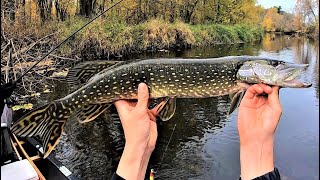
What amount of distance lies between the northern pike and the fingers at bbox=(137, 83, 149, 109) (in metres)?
0.10

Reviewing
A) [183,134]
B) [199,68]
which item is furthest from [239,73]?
[183,134]

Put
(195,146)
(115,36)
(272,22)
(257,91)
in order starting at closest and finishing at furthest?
(257,91)
(195,146)
(115,36)
(272,22)

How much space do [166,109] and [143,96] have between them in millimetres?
292

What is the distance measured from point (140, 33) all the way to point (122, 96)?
14.7m

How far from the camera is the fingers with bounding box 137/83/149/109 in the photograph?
1.39m

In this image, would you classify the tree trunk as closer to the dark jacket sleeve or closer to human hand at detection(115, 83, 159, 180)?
human hand at detection(115, 83, 159, 180)

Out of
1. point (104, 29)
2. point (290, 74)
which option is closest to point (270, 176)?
point (290, 74)

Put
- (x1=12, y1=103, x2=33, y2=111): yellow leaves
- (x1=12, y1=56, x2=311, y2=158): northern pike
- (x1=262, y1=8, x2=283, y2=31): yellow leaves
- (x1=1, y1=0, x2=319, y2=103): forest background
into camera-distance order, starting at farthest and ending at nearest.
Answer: (x1=262, y1=8, x2=283, y2=31): yellow leaves
(x1=1, y1=0, x2=319, y2=103): forest background
(x1=12, y1=103, x2=33, y2=111): yellow leaves
(x1=12, y1=56, x2=311, y2=158): northern pike

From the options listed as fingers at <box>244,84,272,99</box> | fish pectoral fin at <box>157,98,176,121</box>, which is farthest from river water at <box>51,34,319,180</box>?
fingers at <box>244,84,272,99</box>

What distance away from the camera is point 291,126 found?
605cm

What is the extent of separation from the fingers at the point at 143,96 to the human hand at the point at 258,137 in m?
0.39

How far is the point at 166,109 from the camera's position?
170 cm

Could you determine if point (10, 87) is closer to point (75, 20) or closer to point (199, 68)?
point (199, 68)

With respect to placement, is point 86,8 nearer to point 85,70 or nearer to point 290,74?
point 85,70
